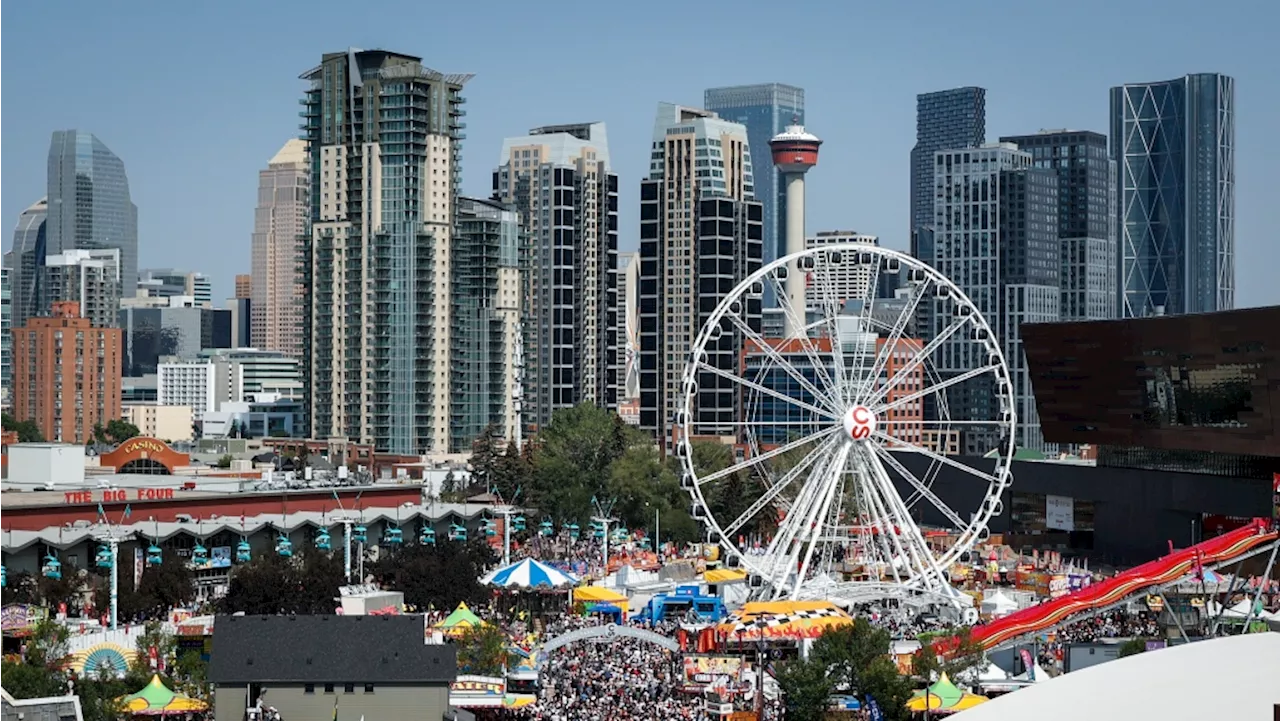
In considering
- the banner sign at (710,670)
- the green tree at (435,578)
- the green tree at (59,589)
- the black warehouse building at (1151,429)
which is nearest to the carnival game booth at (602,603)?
the green tree at (435,578)

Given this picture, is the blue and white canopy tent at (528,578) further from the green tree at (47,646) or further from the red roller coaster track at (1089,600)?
the green tree at (47,646)

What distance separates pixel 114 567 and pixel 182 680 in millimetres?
Result: 19135

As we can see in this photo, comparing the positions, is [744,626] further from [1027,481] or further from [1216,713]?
[1027,481]

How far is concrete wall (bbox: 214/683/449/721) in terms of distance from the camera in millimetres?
59188

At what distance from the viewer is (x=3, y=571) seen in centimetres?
9300

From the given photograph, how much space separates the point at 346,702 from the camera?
195 ft

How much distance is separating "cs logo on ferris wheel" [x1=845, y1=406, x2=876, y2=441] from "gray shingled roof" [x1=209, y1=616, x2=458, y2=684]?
28824 mm

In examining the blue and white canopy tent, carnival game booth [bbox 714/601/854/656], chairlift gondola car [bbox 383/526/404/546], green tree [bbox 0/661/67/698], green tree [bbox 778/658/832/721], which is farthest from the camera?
chairlift gondola car [bbox 383/526/404/546]

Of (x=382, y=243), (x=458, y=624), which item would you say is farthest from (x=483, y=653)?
(x=382, y=243)

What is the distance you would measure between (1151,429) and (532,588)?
3935 centimetres

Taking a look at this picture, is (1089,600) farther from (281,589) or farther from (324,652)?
(281,589)

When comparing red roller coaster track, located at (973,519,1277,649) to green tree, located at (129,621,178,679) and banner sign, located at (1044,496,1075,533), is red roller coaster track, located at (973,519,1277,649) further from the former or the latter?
banner sign, located at (1044,496,1075,533)

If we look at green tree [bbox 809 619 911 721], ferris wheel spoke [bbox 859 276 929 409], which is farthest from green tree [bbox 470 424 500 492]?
green tree [bbox 809 619 911 721]

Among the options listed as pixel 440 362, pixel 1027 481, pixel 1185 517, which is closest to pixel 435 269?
pixel 440 362
